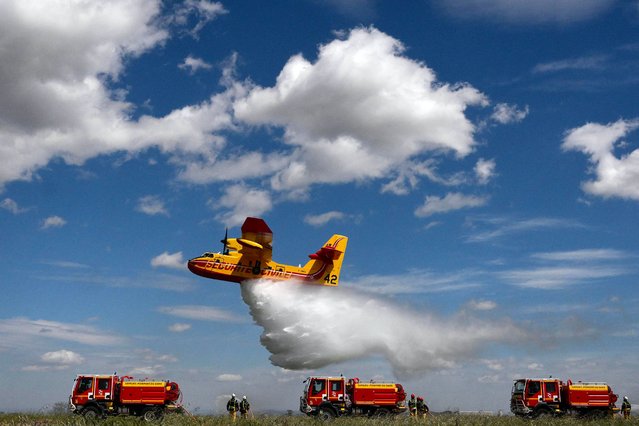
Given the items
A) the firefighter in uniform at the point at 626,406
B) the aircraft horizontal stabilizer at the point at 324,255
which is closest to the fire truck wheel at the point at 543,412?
the firefighter in uniform at the point at 626,406

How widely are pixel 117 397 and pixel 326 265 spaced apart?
924 inches

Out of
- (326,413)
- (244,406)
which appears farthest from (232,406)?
(326,413)

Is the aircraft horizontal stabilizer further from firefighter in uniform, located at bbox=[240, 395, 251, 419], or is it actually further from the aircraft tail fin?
firefighter in uniform, located at bbox=[240, 395, 251, 419]

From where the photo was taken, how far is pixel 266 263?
53.1 metres

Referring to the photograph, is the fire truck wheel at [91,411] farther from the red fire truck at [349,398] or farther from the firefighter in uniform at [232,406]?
the red fire truck at [349,398]

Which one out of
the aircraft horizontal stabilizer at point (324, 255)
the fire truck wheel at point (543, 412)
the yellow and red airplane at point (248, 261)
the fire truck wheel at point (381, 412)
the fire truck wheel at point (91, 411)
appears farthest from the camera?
the aircraft horizontal stabilizer at point (324, 255)

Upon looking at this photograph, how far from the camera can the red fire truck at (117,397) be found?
129ft

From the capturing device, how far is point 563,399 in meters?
42.2

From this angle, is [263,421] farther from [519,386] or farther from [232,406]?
[519,386]

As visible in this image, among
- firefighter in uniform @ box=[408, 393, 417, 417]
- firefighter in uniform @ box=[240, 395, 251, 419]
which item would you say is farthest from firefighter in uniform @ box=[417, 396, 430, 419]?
firefighter in uniform @ box=[240, 395, 251, 419]

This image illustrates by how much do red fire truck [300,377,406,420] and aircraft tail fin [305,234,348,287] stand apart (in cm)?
1687

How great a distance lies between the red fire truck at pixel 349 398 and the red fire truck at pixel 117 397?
9565 millimetres

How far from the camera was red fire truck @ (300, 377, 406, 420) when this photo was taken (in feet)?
130

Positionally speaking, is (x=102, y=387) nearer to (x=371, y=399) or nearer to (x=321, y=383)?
(x=321, y=383)
